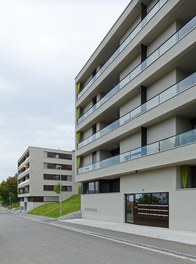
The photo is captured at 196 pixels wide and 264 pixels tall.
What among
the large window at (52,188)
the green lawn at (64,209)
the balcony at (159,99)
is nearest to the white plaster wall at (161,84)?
the balcony at (159,99)

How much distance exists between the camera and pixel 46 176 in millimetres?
77562

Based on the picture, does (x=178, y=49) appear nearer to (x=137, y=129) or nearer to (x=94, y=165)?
(x=137, y=129)

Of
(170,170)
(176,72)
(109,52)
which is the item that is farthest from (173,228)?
(109,52)

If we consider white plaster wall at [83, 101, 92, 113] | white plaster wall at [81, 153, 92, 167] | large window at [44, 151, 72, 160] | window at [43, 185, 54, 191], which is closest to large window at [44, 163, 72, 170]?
large window at [44, 151, 72, 160]

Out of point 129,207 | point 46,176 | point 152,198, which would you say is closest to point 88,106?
point 129,207

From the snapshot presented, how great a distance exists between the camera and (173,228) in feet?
67.4

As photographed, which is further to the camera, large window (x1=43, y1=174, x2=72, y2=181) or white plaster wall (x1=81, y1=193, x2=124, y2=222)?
large window (x1=43, y1=174, x2=72, y2=181)

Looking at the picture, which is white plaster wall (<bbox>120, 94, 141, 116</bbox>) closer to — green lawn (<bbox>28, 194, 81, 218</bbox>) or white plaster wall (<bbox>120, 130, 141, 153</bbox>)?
white plaster wall (<bbox>120, 130, 141, 153</bbox>)

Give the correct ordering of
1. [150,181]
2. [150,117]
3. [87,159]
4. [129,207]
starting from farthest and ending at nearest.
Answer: [87,159] < [129,207] < [150,181] < [150,117]

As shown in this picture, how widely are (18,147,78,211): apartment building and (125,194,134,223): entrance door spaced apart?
4817cm

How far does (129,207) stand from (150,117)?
27.5 feet

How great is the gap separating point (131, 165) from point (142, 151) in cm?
192

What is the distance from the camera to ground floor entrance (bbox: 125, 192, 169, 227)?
72.0ft

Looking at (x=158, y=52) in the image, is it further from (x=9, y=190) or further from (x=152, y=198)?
(x=9, y=190)
